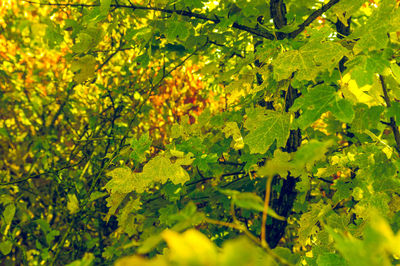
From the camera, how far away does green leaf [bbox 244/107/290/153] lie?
5.03 ft

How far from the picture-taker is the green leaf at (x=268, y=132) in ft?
5.03

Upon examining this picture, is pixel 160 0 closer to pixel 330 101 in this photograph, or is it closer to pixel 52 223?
pixel 330 101

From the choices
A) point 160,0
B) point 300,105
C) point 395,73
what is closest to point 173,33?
point 160,0

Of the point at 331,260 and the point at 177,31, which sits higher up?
the point at 177,31

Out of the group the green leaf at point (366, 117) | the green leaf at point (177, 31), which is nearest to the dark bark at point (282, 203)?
the green leaf at point (366, 117)

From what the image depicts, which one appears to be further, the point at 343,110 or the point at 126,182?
the point at 126,182

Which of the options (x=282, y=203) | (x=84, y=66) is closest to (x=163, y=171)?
(x=84, y=66)

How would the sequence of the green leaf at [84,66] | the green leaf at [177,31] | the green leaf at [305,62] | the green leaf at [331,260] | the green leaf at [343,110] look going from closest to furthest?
the green leaf at [331,260] → the green leaf at [343,110] → the green leaf at [305,62] → the green leaf at [177,31] → the green leaf at [84,66]

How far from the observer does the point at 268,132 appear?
5.11 feet

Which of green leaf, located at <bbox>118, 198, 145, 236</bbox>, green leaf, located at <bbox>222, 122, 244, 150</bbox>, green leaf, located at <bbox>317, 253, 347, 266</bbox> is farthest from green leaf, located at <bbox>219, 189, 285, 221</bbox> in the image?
green leaf, located at <bbox>222, 122, 244, 150</bbox>

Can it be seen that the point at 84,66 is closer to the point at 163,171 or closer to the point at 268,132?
the point at 163,171

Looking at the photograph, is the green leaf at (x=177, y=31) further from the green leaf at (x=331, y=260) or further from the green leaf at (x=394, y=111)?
the green leaf at (x=331, y=260)

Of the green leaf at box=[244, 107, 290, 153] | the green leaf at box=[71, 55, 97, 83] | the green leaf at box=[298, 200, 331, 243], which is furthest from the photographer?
the green leaf at box=[71, 55, 97, 83]

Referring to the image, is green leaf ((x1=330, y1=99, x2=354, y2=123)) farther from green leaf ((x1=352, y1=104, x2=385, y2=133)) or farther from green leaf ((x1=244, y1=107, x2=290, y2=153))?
green leaf ((x1=352, y1=104, x2=385, y2=133))
